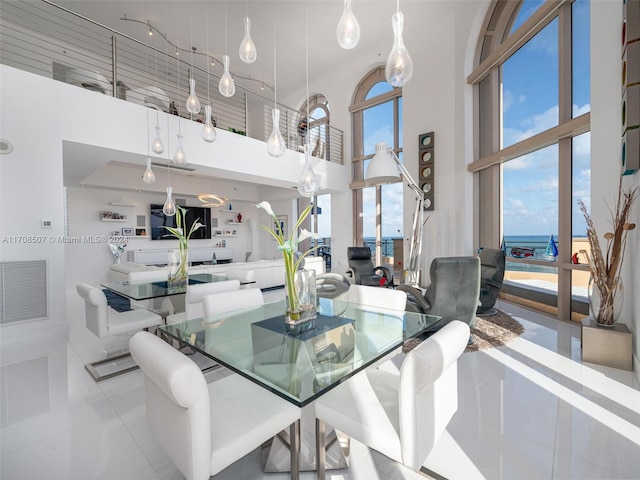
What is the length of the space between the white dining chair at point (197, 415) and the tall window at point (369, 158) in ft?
21.4

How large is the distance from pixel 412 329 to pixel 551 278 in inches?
148

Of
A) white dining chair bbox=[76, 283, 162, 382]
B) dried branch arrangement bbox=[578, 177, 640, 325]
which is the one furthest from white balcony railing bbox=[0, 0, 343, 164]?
dried branch arrangement bbox=[578, 177, 640, 325]

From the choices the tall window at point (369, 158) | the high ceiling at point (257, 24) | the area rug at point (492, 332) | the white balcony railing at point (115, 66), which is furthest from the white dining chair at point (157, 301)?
the tall window at point (369, 158)

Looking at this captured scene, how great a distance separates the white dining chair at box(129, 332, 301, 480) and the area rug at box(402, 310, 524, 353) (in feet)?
6.74

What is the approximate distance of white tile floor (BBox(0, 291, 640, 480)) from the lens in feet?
5.07

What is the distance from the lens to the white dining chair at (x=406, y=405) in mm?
1097

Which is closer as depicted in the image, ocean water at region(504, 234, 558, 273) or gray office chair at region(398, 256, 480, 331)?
gray office chair at region(398, 256, 480, 331)

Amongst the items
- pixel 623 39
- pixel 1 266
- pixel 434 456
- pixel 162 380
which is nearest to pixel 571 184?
pixel 623 39

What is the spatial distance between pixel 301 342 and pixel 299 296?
350 millimetres

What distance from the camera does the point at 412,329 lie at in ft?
5.92

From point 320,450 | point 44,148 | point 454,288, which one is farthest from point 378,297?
point 44,148

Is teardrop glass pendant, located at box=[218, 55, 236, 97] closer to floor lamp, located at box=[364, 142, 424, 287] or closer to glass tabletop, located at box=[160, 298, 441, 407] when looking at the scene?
floor lamp, located at box=[364, 142, 424, 287]

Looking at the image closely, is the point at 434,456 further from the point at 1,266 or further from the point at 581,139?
the point at 1,266

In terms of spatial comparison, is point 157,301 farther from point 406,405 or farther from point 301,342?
point 406,405
